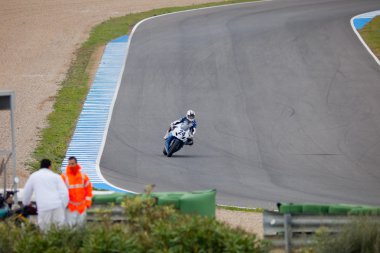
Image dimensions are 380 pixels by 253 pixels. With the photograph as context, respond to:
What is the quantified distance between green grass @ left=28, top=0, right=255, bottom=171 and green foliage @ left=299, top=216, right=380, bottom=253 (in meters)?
13.2

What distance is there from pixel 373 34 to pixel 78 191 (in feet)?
92.7

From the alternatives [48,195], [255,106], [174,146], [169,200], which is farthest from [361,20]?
[48,195]

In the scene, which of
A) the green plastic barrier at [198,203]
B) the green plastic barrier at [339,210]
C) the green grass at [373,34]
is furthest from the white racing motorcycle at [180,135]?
the green grass at [373,34]

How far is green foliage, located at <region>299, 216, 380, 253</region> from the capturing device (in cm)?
1212

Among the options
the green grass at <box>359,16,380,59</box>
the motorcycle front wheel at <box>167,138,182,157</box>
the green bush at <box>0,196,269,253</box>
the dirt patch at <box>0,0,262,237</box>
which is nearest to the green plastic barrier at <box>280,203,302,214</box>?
the green bush at <box>0,196,269,253</box>

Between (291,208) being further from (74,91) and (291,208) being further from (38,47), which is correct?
(38,47)

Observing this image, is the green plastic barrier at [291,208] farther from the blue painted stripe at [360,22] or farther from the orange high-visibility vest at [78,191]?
the blue painted stripe at [360,22]

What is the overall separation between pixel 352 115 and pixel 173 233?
19.4 m

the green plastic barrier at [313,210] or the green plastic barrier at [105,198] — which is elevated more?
the green plastic barrier at [105,198]

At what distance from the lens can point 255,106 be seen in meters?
31.0

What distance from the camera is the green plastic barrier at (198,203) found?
1376 cm

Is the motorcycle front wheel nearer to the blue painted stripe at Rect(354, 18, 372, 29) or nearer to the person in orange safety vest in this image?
the person in orange safety vest

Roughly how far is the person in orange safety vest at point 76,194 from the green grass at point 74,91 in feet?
34.7

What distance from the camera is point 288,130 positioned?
2823 cm
